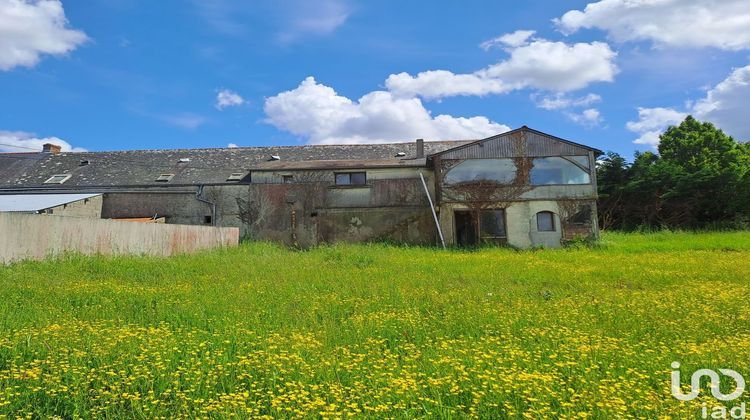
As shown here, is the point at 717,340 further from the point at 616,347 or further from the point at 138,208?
the point at 138,208

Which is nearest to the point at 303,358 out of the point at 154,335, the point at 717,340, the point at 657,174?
the point at 154,335

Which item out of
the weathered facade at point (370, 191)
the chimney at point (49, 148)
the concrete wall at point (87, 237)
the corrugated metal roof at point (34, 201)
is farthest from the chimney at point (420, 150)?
the chimney at point (49, 148)

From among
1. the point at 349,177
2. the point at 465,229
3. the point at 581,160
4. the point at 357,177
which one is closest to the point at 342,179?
the point at 349,177

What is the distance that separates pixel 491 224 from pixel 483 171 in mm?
2703

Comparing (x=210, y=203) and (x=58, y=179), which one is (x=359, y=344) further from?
(x=58, y=179)

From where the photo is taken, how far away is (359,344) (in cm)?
480

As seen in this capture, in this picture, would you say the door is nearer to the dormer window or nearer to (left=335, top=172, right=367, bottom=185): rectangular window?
(left=335, top=172, right=367, bottom=185): rectangular window

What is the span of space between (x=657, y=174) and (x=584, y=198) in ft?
38.9

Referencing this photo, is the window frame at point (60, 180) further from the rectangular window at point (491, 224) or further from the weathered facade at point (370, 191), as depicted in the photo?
the rectangular window at point (491, 224)

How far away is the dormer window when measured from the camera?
81.6 feet

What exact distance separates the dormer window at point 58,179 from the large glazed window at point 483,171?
2273cm

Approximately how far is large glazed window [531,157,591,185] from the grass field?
37.3 feet

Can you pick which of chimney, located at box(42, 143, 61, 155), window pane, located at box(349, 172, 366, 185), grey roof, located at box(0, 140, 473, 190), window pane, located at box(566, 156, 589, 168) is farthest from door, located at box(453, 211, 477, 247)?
chimney, located at box(42, 143, 61, 155)

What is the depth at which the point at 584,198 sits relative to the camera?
20281mm
